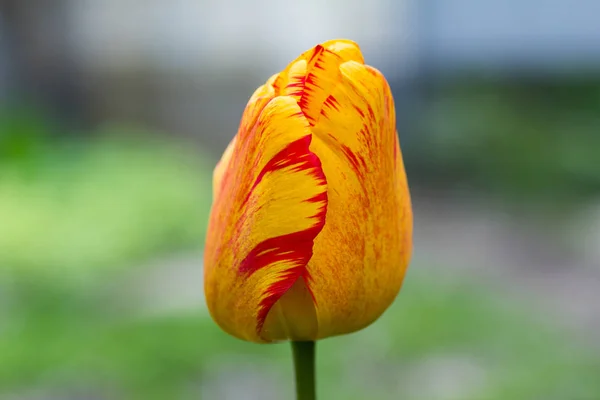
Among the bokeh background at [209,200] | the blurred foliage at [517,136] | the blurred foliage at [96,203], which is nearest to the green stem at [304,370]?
the bokeh background at [209,200]

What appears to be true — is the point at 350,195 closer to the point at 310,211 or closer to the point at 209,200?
the point at 310,211

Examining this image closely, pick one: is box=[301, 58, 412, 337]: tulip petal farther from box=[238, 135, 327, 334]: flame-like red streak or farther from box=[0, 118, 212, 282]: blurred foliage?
box=[0, 118, 212, 282]: blurred foliage

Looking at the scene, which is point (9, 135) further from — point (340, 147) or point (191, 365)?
point (340, 147)

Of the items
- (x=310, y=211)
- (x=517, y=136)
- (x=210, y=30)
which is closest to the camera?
(x=310, y=211)

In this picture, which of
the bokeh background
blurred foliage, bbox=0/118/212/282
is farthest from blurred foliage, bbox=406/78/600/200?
blurred foliage, bbox=0/118/212/282

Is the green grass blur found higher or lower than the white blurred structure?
lower

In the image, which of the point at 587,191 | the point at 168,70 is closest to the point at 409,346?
the point at 587,191

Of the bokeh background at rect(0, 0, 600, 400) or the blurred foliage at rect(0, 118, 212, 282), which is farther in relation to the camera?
the blurred foliage at rect(0, 118, 212, 282)

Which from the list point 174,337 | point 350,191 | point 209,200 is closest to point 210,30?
point 209,200
